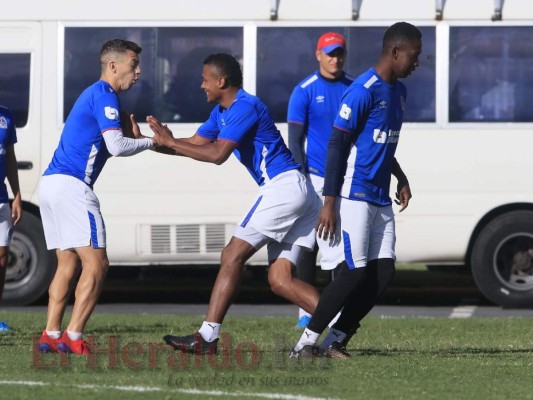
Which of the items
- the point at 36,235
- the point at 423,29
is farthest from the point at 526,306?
the point at 36,235

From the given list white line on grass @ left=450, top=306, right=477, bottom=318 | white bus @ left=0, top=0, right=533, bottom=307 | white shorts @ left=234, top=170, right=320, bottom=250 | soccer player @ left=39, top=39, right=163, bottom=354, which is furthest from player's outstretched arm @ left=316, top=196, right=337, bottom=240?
white bus @ left=0, top=0, right=533, bottom=307

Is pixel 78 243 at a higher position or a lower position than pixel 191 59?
lower

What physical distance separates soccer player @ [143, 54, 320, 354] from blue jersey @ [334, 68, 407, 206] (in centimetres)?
43

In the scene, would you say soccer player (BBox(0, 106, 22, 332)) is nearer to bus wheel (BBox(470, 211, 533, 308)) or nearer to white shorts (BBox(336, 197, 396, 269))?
white shorts (BBox(336, 197, 396, 269))

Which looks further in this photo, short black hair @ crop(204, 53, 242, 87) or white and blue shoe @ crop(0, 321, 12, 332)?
white and blue shoe @ crop(0, 321, 12, 332)

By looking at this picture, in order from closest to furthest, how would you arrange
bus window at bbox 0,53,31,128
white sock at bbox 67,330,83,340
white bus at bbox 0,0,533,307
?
white sock at bbox 67,330,83,340 < white bus at bbox 0,0,533,307 < bus window at bbox 0,53,31,128

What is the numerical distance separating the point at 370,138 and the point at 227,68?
101 cm

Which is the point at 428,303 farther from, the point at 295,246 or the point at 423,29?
the point at 295,246

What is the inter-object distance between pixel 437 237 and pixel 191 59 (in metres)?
2.83

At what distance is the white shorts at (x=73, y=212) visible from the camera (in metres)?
8.78

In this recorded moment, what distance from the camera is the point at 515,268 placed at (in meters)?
13.7

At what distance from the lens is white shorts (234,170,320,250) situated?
8602 mm

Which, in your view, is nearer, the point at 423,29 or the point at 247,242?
the point at 247,242

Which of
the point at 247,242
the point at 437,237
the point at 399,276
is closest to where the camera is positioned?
the point at 247,242
